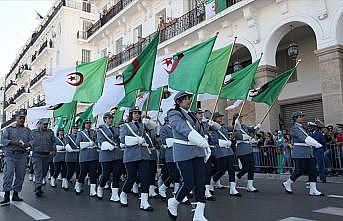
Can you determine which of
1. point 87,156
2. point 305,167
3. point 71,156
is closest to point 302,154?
point 305,167

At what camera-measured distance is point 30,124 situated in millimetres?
14203

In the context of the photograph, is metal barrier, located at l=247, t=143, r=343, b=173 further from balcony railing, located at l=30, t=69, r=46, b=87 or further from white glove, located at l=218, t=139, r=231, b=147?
balcony railing, located at l=30, t=69, r=46, b=87

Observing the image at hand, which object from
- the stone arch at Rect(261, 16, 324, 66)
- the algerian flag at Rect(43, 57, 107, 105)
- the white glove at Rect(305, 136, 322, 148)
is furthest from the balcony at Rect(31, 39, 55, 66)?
the white glove at Rect(305, 136, 322, 148)

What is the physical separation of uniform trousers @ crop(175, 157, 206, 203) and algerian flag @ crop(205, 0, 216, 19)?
11.4 m

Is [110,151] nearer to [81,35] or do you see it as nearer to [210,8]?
[210,8]

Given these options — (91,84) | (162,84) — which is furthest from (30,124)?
(162,84)

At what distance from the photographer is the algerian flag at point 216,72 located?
8.72 m

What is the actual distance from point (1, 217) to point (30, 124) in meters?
8.07

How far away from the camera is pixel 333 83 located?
1216 centimetres

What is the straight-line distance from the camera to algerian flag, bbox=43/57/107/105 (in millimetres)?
9820

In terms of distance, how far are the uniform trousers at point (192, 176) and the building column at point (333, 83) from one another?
25.7ft

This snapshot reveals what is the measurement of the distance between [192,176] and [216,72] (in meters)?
3.77

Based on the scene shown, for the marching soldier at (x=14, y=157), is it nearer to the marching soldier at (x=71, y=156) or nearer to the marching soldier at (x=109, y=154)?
the marching soldier at (x=109, y=154)

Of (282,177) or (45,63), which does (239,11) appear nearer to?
(282,177)
